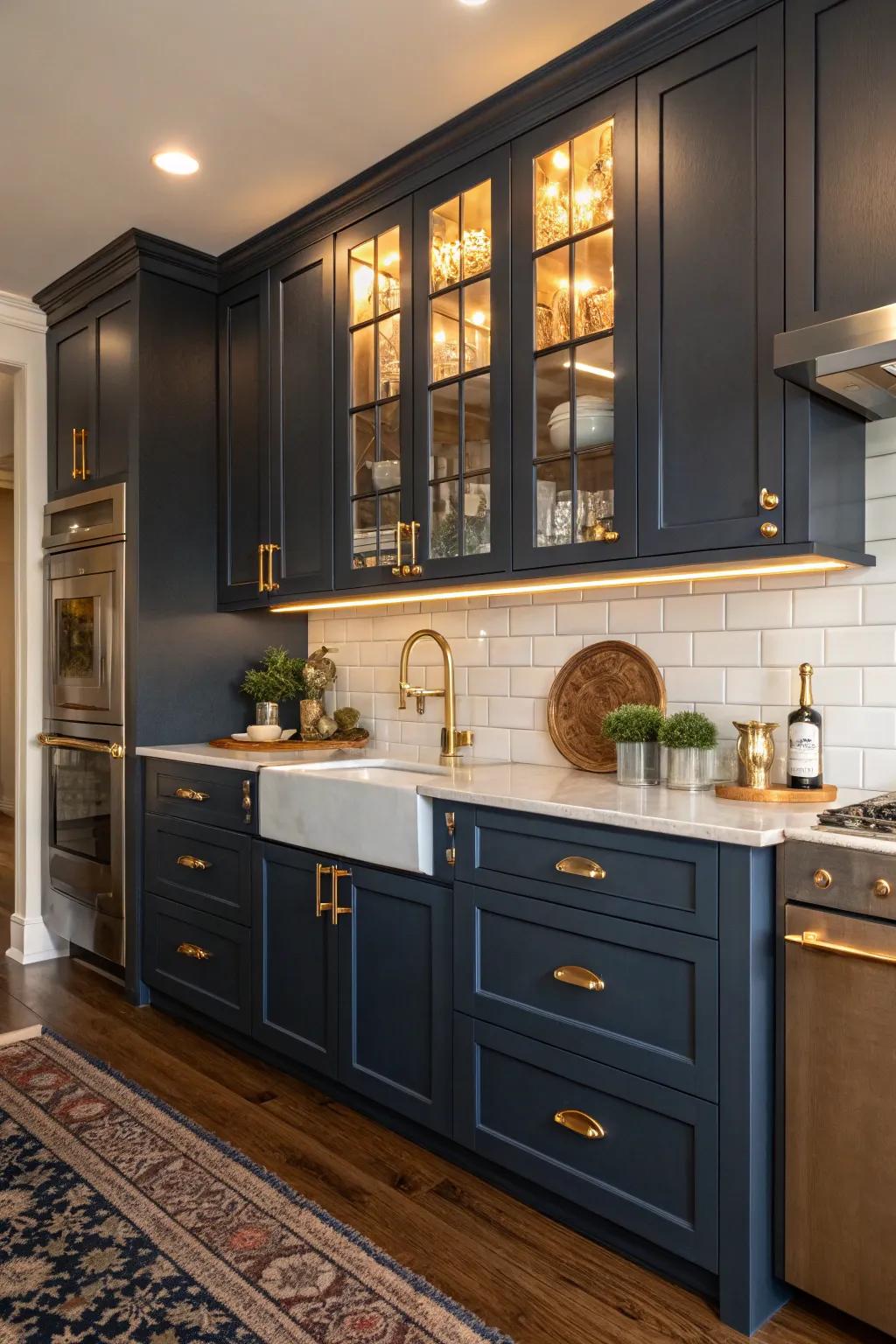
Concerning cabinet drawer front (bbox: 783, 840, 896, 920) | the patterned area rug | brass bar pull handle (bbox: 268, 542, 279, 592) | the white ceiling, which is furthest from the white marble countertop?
the white ceiling

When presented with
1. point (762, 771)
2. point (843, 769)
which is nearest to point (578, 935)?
point (762, 771)

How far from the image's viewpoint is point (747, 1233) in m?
1.65

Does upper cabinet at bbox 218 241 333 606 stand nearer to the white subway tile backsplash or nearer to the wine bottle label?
the white subway tile backsplash

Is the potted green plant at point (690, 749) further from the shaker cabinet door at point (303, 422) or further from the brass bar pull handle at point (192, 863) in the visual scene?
the brass bar pull handle at point (192, 863)

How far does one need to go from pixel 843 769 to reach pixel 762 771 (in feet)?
0.68

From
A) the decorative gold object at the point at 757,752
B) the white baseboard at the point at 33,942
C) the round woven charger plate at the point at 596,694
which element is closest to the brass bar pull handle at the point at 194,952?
the white baseboard at the point at 33,942

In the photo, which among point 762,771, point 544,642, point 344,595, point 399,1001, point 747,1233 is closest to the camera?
point 747,1233

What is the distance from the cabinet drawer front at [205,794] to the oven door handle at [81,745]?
0.48 ft

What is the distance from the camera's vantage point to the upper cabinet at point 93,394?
11.4 feet

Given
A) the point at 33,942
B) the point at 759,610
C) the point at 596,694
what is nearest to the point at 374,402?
the point at 596,694

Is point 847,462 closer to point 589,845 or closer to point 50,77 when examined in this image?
point 589,845

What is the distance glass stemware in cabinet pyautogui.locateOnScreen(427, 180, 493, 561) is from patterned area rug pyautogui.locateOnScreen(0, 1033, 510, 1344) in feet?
5.38

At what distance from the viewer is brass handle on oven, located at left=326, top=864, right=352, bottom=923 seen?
2484 millimetres

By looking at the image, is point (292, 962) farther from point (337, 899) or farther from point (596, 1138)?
point (596, 1138)
